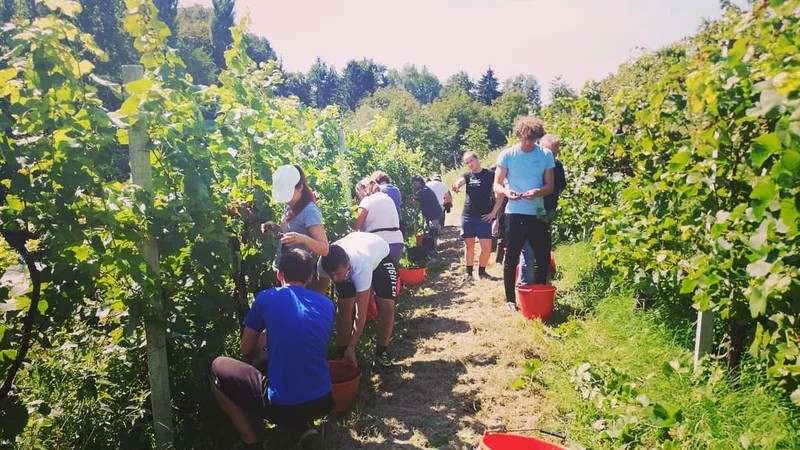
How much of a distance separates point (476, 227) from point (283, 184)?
3.17 metres

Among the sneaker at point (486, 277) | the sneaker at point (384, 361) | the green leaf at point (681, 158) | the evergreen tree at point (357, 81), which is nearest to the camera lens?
the green leaf at point (681, 158)

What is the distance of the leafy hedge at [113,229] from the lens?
185cm

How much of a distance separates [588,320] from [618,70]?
934 inches

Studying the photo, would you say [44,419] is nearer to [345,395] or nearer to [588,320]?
[345,395]

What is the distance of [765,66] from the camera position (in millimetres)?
1569

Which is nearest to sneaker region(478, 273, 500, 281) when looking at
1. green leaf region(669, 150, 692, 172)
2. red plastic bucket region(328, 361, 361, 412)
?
red plastic bucket region(328, 361, 361, 412)

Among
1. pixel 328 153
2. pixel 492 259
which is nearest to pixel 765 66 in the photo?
pixel 328 153

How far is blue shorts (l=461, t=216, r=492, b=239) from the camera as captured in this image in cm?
570

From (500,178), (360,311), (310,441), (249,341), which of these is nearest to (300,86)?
(500,178)

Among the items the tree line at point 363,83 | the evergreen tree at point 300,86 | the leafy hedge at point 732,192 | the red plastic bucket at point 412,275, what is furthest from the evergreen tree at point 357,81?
the leafy hedge at point 732,192

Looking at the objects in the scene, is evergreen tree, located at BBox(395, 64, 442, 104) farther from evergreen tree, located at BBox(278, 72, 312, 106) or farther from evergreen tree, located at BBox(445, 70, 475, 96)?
evergreen tree, located at BBox(278, 72, 312, 106)

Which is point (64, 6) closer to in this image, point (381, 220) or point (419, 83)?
point (381, 220)

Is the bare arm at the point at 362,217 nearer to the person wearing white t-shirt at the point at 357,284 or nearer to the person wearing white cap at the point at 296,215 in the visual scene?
the person wearing white t-shirt at the point at 357,284

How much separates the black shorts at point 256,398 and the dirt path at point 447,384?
378mm
